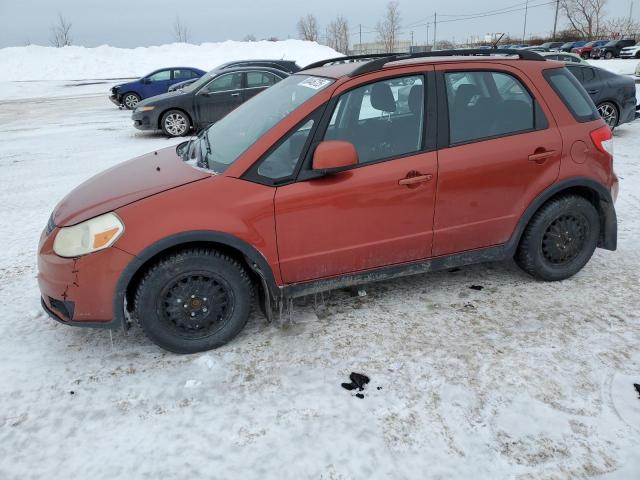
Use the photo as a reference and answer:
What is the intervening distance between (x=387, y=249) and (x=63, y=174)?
6.77 metres

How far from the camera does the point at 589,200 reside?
13.2ft

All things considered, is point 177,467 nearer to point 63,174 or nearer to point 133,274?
point 133,274

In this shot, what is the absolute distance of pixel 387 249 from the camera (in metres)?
3.47

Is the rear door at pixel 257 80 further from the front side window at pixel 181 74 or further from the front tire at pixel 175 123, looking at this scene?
the front side window at pixel 181 74

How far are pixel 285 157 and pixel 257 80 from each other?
32.6ft

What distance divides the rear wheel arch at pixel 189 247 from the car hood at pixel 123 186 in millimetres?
351

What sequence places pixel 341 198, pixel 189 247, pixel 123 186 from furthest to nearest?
pixel 123 186 → pixel 341 198 → pixel 189 247

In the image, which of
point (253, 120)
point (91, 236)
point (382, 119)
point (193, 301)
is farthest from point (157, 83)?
point (193, 301)

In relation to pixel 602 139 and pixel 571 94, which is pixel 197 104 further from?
pixel 602 139

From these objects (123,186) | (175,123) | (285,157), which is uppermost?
(285,157)

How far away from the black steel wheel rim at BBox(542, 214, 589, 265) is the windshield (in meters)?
2.06

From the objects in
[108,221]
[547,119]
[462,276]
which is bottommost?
[462,276]

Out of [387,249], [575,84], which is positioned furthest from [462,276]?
[575,84]

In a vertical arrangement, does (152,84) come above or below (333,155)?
below
